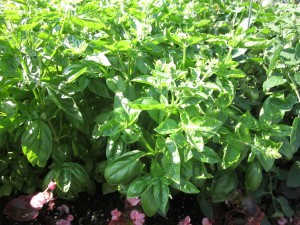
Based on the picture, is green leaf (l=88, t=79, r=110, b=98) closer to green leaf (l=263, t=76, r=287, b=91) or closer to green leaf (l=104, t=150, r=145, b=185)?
green leaf (l=104, t=150, r=145, b=185)

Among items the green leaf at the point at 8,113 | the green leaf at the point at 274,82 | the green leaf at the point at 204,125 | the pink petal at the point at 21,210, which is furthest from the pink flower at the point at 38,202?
the green leaf at the point at 274,82

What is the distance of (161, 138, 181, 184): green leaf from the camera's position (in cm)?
116

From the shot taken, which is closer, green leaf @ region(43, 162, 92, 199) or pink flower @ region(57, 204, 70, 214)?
green leaf @ region(43, 162, 92, 199)

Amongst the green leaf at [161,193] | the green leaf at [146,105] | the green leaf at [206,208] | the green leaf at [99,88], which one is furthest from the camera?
the green leaf at [206,208]

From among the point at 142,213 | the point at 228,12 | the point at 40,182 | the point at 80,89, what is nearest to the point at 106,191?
the point at 142,213

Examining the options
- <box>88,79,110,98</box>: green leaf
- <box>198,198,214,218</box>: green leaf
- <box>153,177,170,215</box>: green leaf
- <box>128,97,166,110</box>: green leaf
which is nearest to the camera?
<box>128,97,166,110</box>: green leaf

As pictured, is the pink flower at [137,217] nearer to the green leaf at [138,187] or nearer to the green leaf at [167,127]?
the green leaf at [138,187]

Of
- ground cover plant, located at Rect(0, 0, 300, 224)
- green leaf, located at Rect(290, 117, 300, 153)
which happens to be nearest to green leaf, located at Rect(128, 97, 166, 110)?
ground cover plant, located at Rect(0, 0, 300, 224)

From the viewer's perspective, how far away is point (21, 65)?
137cm

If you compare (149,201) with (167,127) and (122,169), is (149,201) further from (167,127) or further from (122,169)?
(167,127)

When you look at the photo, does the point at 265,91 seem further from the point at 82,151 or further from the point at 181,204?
the point at 82,151

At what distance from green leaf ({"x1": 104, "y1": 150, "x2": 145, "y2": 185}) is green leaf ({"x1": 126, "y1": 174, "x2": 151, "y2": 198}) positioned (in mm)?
28

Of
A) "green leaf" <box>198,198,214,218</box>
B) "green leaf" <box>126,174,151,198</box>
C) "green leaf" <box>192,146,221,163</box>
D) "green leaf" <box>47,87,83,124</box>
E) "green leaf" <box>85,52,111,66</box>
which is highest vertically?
"green leaf" <box>85,52,111,66</box>

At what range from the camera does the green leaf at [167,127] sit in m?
1.14
